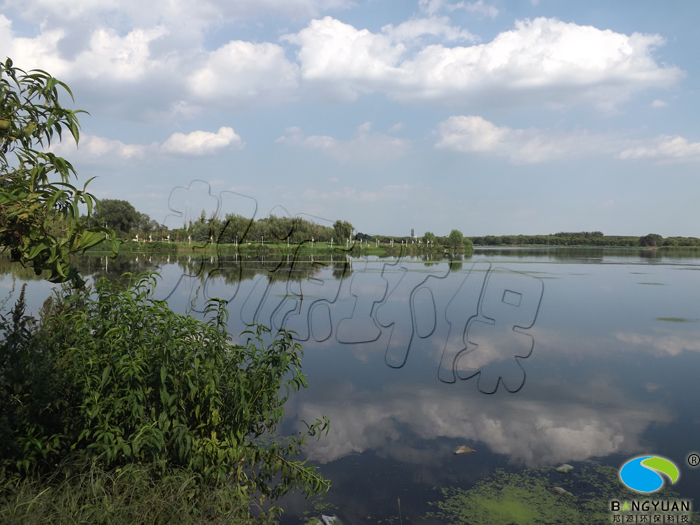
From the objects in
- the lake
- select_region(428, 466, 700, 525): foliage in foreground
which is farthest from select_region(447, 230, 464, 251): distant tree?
select_region(428, 466, 700, 525): foliage in foreground

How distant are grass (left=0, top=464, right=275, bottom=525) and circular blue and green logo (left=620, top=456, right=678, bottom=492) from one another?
17.0ft

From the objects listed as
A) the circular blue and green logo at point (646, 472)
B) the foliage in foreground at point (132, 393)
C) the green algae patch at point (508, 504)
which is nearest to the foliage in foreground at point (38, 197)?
the foliage in foreground at point (132, 393)

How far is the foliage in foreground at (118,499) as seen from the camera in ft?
11.3

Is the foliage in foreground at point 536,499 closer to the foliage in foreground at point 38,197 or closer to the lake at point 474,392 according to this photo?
the lake at point 474,392

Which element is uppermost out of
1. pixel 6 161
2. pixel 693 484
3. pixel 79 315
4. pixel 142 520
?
pixel 6 161

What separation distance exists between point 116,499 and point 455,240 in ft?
287

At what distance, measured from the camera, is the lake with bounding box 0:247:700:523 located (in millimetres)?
6738

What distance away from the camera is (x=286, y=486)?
16.7 feet

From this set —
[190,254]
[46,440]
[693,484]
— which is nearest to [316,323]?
[693,484]

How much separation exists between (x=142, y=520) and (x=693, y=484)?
6.60m

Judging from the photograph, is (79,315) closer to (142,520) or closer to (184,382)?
(184,382)

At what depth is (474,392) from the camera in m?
10.3

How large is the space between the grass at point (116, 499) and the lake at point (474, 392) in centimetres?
166

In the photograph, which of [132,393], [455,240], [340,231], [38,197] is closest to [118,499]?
[132,393]
